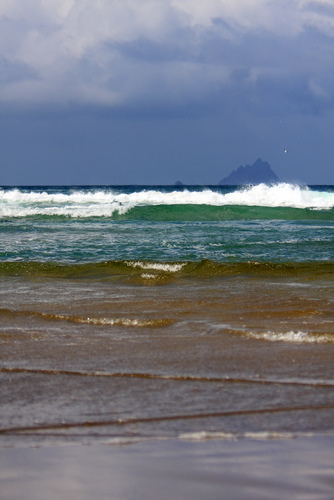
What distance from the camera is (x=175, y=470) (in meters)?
2.81

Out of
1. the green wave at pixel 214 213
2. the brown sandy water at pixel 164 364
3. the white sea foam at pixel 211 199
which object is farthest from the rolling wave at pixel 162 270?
the white sea foam at pixel 211 199

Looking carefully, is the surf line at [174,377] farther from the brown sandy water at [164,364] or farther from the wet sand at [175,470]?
the wet sand at [175,470]

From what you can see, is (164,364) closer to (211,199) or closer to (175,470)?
(175,470)

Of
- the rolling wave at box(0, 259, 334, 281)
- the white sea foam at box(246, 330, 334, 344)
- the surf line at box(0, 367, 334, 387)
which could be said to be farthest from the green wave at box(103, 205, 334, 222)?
the surf line at box(0, 367, 334, 387)

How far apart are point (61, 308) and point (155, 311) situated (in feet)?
3.18

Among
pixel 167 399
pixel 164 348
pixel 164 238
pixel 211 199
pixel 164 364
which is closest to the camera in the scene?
pixel 167 399

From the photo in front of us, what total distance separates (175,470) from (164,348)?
2.43 m

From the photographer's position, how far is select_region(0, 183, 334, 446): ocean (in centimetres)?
349

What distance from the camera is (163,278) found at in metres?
9.59

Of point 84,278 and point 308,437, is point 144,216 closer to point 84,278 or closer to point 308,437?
point 84,278

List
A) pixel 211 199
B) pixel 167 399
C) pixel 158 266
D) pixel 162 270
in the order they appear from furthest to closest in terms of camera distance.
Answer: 1. pixel 211 199
2. pixel 158 266
3. pixel 162 270
4. pixel 167 399

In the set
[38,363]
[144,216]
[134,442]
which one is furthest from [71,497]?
[144,216]

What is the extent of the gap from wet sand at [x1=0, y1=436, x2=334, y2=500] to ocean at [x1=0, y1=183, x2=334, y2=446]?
0.47 ft

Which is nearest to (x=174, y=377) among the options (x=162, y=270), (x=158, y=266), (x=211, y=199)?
(x=162, y=270)
